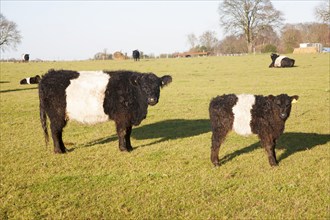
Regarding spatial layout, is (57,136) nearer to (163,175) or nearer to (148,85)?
(148,85)

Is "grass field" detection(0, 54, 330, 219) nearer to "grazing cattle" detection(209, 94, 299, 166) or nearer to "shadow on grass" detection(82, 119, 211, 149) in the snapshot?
"shadow on grass" detection(82, 119, 211, 149)

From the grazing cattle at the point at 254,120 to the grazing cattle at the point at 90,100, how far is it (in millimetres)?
2158

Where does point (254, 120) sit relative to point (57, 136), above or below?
above

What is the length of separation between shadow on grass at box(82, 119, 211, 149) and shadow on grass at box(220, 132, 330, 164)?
2.28 metres

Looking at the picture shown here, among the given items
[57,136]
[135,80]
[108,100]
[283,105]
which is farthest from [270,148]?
[57,136]

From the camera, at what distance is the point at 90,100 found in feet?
29.1

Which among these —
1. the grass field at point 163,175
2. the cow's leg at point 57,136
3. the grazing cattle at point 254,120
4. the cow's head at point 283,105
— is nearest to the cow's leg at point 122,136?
the grass field at point 163,175

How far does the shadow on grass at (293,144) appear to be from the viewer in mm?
8624

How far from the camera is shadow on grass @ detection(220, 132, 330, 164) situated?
862 centimetres

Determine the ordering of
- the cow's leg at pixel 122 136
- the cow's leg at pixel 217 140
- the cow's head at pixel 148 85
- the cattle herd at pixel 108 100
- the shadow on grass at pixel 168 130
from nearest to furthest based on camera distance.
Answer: the cow's leg at pixel 217 140
the cattle herd at pixel 108 100
the cow's leg at pixel 122 136
the cow's head at pixel 148 85
the shadow on grass at pixel 168 130

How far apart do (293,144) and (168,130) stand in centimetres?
407

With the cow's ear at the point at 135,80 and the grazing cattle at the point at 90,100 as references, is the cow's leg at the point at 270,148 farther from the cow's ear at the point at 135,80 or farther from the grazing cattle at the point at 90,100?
the cow's ear at the point at 135,80

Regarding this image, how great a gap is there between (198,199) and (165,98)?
13176 mm

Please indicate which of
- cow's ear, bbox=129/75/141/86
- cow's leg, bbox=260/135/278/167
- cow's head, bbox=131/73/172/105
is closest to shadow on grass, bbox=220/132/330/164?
cow's leg, bbox=260/135/278/167
